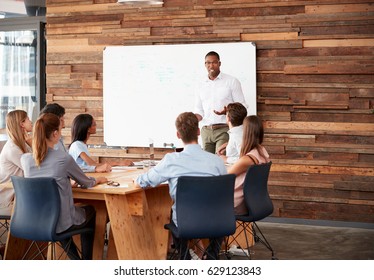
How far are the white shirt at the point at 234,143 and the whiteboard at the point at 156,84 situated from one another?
1532 millimetres

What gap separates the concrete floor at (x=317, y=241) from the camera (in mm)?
6281

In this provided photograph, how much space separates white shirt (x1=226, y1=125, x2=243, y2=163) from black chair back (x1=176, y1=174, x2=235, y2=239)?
1484 mm

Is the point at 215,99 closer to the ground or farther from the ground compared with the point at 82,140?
farther from the ground

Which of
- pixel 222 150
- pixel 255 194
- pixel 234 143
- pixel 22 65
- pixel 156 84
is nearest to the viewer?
pixel 255 194

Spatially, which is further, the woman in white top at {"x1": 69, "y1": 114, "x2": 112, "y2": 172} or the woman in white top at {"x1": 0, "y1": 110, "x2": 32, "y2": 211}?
the woman in white top at {"x1": 69, "y1": 114, "x2": 112, "y2": 172}

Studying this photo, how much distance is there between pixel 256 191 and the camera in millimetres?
5359

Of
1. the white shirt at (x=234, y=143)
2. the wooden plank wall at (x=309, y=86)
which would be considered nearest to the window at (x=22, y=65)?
the wooden plank wall at (x=309, y=86)

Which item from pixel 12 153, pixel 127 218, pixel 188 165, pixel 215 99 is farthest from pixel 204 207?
pixel 215 99

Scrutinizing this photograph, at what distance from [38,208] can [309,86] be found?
386cm

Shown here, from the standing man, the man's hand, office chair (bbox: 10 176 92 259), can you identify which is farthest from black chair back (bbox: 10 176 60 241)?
the standing man

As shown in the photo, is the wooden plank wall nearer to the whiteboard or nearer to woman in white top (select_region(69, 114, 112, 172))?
the whiteboard

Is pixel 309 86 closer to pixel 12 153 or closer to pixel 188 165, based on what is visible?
pixel 188 165

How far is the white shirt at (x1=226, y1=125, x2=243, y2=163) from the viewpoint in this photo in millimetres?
6172
